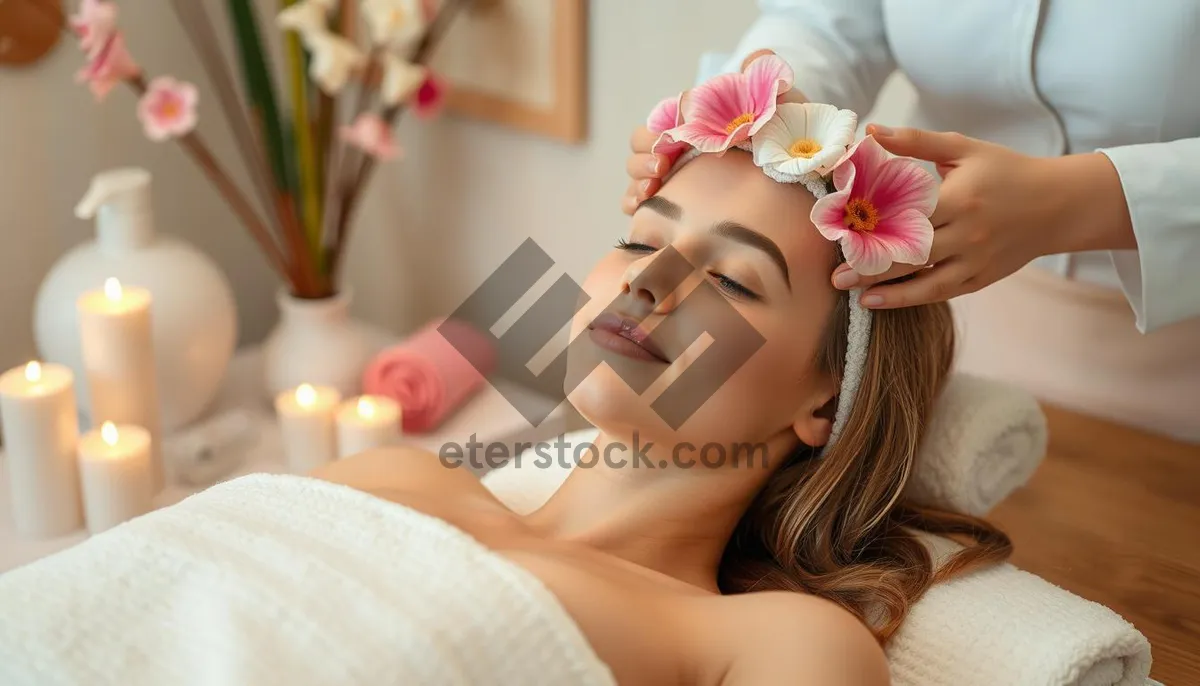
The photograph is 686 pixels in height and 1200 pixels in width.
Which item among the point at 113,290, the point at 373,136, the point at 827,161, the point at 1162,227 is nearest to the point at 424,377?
the point at 373,136

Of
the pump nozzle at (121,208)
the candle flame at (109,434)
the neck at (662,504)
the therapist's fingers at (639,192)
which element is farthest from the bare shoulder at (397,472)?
the pump nozzle at (121,208)

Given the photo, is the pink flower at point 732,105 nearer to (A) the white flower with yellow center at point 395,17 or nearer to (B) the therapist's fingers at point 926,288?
(B) the therapist's fingers at point 926,288

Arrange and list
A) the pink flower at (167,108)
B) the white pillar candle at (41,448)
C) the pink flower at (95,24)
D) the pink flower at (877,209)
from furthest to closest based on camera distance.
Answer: the pink flower at (167,108) → the pink flower at (95,24) → the white pillar candle at (41,448) → the pink flower at (877,209)

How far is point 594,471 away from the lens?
117 cm

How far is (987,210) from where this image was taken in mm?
966

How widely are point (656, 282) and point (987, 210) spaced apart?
287mm

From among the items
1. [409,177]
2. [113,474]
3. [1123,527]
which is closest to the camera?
[1123,527]

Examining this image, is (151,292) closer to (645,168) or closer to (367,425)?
(367,425)

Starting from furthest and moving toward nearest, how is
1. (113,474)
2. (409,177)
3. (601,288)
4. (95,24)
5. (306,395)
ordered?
(409,177)
(306,395)
(95,24)
(113,474)
(601,288)

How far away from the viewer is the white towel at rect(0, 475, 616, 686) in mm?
853

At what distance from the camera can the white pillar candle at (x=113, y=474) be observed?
161 cm

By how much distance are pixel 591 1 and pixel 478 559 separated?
3.95 feet

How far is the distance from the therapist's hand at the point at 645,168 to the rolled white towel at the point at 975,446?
1.20 feet

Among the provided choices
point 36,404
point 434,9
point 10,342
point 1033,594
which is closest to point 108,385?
point 36,404
